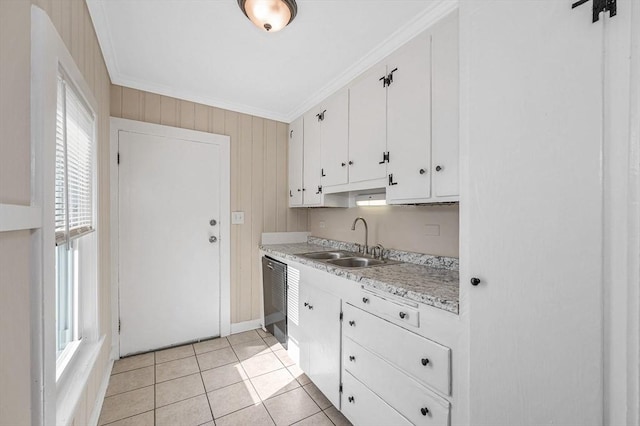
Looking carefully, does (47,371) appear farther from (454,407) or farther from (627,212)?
(627,212)

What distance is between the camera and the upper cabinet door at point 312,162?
8.58 ft

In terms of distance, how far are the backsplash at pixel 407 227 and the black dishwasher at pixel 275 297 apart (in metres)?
0.72

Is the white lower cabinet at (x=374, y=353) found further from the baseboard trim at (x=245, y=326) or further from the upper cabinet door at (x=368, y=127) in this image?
the baseboard trim at (x=245, y=326)

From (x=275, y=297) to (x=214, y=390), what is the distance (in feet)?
2.92

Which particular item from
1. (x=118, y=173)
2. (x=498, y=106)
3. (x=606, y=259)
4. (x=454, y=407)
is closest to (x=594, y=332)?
(x=606, y=259)

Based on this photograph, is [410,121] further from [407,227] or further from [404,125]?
[407,227]

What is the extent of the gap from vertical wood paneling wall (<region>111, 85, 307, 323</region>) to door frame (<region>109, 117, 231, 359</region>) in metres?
0.06

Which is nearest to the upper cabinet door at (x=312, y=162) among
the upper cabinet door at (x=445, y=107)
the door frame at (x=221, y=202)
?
the door frame at (x=221, y=202)

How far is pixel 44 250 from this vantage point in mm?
842

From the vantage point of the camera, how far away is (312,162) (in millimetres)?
2711

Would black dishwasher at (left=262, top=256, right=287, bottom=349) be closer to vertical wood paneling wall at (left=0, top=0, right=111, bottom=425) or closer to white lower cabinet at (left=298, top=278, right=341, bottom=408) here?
white lower cabinet at (left=298, top=278, right=341, bottom=408)

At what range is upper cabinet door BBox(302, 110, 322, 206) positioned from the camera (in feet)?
8.58

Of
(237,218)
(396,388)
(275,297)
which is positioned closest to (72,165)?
(237,218)

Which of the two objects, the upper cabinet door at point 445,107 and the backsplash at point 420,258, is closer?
the upper cabinet door at point 445,107
